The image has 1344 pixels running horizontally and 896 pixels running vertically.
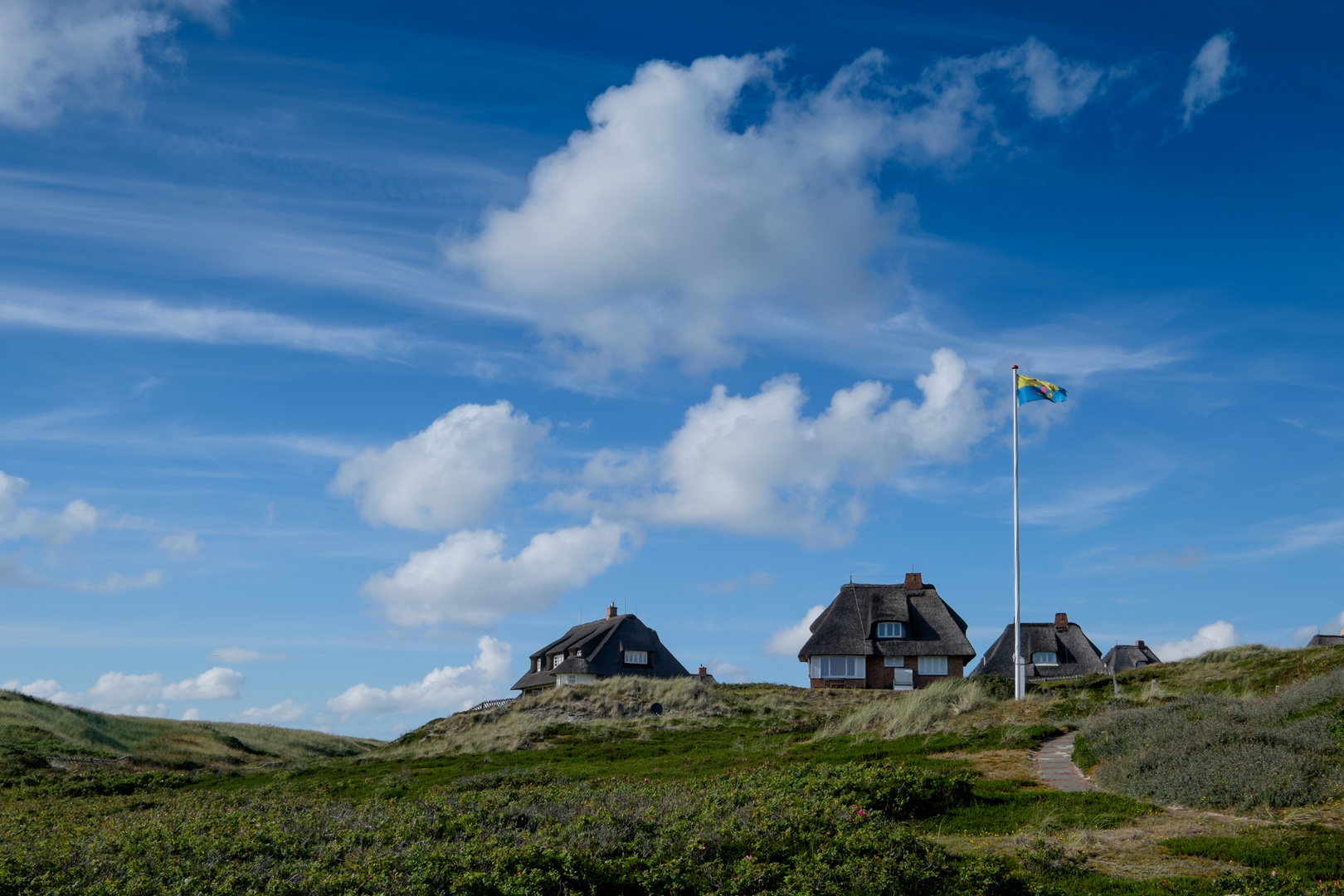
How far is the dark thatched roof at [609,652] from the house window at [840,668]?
11172mm

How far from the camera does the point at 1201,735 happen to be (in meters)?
18.9

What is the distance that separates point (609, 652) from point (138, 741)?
29.1 meters

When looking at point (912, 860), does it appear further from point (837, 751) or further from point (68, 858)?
point (837, 751)

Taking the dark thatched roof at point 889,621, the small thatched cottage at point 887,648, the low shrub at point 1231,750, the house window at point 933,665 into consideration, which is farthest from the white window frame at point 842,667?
the low shrub at point 1231,750

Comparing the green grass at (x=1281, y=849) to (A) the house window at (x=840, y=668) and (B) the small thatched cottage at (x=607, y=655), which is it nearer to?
(A) the house window at (x=840, y=668)

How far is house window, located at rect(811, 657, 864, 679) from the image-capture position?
57.6m

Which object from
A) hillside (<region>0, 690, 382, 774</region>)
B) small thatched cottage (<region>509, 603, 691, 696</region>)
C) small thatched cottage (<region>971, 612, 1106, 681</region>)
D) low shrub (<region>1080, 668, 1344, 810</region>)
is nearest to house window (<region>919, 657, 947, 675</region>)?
small thatched cottage (<region>971, 612, 1106, 681</region>)

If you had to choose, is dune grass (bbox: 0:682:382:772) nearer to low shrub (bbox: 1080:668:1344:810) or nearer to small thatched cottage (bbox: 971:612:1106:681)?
low shrub (bbox: 1080:668:1344:810)

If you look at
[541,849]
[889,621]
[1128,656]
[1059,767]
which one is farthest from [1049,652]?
[541,849]

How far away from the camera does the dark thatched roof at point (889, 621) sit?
57.1 meters

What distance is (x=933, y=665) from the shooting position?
5766 centimetres

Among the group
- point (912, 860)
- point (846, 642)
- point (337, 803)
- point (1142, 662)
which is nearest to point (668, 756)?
point (337, 803)

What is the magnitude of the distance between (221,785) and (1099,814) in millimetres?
27689

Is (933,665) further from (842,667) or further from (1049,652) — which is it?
(1049,652)
